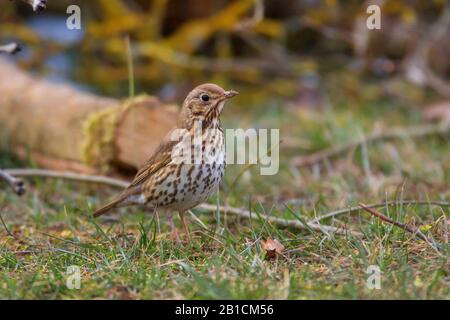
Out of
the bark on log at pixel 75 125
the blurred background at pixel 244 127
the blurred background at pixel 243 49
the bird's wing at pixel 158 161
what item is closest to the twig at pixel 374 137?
the blurred background at pixel 244 127

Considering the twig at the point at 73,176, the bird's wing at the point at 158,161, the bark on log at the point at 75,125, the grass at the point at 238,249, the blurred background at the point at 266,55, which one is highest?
the blurred background at the point at 266,55

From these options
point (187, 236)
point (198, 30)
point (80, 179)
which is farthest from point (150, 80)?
point (187, 236)

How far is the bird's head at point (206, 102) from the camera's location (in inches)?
189

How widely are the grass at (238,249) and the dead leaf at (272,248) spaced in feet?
0.14

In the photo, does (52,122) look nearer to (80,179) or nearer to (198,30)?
(80,179)

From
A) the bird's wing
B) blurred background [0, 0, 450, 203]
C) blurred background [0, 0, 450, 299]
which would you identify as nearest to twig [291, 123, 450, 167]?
blurred background [0, 0, 450, 299]

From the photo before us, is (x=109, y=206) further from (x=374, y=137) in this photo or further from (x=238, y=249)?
(x=374, y=137)

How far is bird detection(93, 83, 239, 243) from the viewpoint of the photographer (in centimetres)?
465

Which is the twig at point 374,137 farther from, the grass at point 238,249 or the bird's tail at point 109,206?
the bird's tail at point 109,206

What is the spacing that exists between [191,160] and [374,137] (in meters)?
3.10

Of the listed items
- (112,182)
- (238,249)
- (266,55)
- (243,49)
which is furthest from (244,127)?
(238,249)

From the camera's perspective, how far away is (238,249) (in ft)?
14.1
